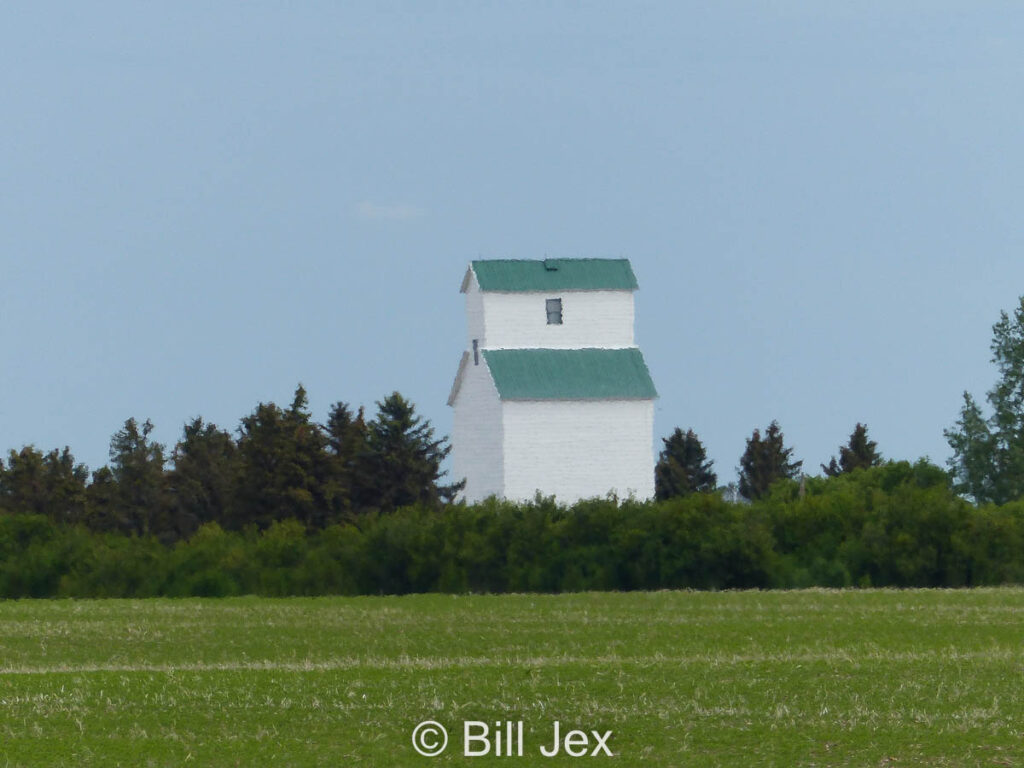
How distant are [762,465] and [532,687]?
255 ft

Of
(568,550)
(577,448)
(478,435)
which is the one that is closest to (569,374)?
(577,448)

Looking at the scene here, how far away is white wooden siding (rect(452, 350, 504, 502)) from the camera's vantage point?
60.2 meters

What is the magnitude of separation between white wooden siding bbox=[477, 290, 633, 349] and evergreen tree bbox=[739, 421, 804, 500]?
35042mm

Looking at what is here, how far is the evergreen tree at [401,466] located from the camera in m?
69.6

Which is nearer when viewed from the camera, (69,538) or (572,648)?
(572,648)

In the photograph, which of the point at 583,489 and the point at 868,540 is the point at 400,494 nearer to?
the point at 583,489

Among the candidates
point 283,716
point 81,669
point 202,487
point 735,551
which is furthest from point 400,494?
point 283,716

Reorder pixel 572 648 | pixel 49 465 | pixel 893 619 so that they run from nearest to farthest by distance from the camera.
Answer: pixel 572 648
pixel 893 619
pixel 49 465

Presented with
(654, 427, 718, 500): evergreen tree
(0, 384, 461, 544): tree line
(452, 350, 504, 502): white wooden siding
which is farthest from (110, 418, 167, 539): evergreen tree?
(654, 427, 718, 500): evergreen tree

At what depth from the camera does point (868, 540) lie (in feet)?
149

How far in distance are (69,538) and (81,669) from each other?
2529 cm

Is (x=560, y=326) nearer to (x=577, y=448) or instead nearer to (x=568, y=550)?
(x=577, y=448)

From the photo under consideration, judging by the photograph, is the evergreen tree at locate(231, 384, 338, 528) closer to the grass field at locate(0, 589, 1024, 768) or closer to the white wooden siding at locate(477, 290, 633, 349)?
the white wooden siding at locate(477, 290, 633, 349)

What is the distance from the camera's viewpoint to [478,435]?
6175 cm
